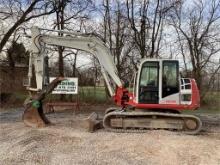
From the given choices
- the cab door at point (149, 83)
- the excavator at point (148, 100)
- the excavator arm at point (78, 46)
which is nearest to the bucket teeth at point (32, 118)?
the excavator at point (148, 100)

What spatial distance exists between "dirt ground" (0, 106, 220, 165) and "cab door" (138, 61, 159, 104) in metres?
1.09

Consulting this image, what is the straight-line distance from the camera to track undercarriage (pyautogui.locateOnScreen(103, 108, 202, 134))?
41.1 ft

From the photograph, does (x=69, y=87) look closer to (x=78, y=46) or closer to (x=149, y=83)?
(x=78, y=46)

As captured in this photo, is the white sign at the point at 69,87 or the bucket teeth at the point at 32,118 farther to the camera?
the white sign at the point at 69,87

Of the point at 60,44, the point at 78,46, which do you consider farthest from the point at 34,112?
the point at 78,46

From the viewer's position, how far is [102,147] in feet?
32.1

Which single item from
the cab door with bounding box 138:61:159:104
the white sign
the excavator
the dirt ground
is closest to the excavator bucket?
the excavator

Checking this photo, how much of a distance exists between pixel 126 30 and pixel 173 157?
18.6 m

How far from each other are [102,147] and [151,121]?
3181 mm

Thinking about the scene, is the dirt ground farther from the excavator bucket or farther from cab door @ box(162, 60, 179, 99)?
cab door @ box(162, 60, 179, 99)

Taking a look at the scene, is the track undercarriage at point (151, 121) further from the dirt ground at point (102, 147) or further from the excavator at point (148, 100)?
the dirt ground at point (102, 147)

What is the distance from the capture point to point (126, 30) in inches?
1056

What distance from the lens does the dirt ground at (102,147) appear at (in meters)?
8.56

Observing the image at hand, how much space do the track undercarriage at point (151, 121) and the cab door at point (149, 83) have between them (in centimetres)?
42
